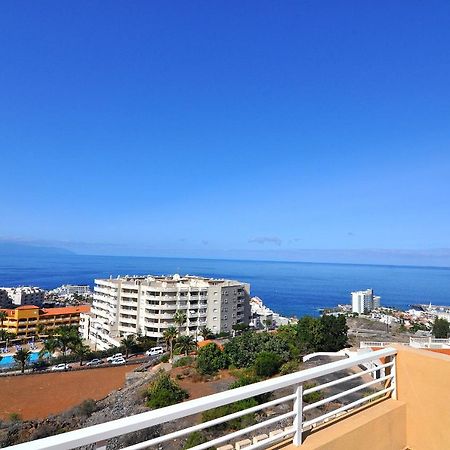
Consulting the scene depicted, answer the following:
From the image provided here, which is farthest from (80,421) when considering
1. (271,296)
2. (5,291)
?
(271,296)

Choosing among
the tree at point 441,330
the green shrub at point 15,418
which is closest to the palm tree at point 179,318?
the green shrub at point 15,418

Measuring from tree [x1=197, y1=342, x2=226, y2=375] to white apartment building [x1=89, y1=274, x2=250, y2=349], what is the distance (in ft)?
84.3

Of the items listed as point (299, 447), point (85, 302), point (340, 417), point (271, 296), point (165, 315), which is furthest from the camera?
point (271, 296)

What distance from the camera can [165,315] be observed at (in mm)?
44156

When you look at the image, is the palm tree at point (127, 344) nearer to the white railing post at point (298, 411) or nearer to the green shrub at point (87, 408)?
the green shrub at point (87, 408)

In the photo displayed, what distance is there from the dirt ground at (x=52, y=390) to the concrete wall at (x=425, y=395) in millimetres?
19252

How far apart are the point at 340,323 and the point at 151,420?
23.3 m

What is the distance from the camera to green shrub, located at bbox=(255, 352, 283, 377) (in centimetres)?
1570

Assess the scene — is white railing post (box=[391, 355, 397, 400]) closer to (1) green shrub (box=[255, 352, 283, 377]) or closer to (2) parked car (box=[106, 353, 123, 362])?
(1) green shrub (box=[255, 352, 283, 377])

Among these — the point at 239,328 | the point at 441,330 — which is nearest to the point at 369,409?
the point at 441,330

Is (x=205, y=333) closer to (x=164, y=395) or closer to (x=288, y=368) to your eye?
(x=288, y=368)

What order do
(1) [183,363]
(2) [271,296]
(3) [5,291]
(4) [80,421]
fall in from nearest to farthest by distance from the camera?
(4) [80,421] < (1) [183,363] < (3) [5,291] < (2) [271,296]

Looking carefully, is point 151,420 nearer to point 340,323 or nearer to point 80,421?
point 80,421

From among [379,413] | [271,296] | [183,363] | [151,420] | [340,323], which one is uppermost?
[151,420]
